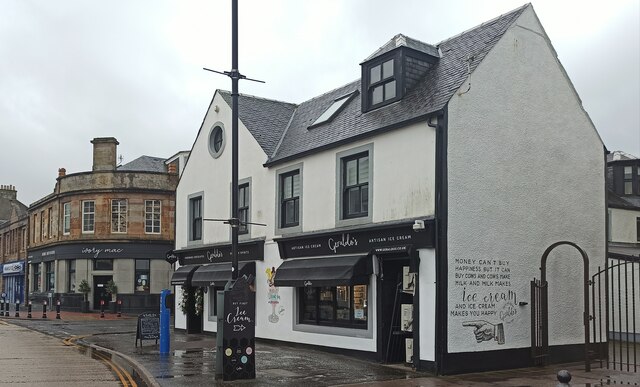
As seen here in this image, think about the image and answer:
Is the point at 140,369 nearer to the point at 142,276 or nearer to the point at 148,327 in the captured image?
the point at 148,327

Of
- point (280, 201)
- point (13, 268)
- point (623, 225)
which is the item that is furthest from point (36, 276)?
point (623, 225)

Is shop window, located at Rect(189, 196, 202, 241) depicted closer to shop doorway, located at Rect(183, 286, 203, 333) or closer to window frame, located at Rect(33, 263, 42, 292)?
shop doorway, located at Rect(183, 286, 203, 333)

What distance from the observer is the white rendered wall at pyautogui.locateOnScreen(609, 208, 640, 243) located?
111 feet

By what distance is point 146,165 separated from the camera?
49.8m

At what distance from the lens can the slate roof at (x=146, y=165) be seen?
161 ft

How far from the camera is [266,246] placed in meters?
20.3

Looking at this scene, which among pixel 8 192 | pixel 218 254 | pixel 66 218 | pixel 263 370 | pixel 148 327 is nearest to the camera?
pixel 263 370

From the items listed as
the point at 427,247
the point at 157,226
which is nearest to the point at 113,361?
the point at 427,247

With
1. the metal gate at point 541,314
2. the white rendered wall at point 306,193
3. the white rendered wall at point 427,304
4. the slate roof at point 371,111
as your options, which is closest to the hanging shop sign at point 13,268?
the white rendered wall at point 306,193

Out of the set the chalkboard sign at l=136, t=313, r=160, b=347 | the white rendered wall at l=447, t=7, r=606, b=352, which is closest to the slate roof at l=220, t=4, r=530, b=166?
the white rendered wall at l=447, t=7, r=606, b=352

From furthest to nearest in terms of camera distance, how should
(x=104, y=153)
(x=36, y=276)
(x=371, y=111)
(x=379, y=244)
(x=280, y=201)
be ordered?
(x=36, y=276)
(x=104, y=153)
(x=280, y=201)
(x=371, y=111)
(x=379, y=244)

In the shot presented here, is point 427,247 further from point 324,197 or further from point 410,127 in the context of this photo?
point 324,197

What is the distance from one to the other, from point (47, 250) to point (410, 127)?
37.8 metres

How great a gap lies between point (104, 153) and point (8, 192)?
103ft
